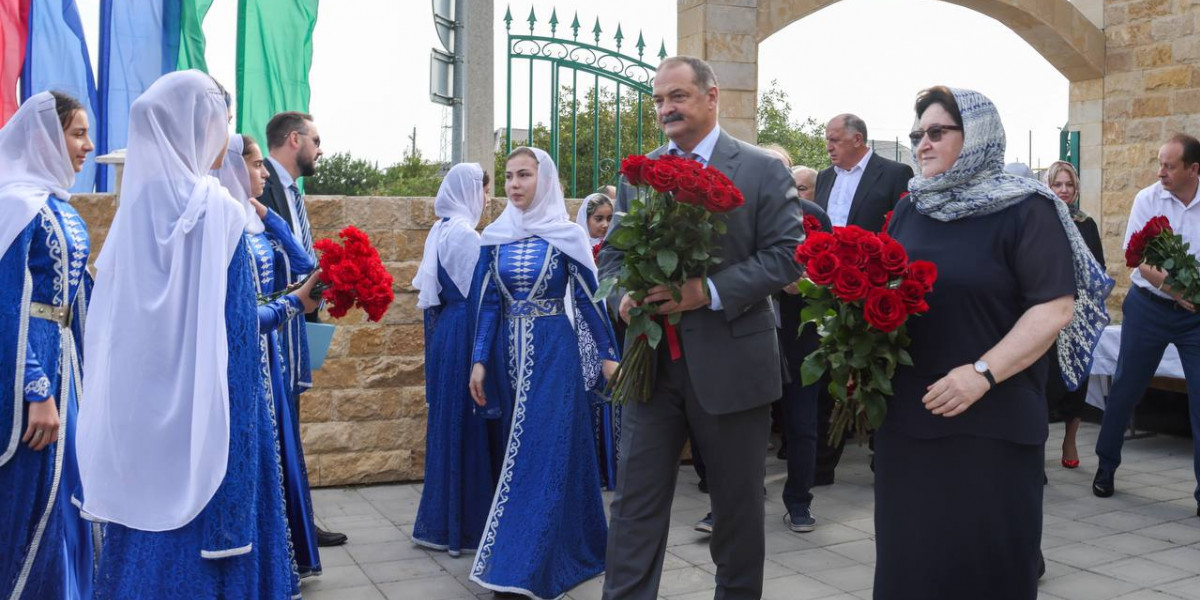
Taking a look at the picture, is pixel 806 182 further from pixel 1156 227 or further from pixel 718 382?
pixel 718 382

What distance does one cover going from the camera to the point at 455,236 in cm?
610

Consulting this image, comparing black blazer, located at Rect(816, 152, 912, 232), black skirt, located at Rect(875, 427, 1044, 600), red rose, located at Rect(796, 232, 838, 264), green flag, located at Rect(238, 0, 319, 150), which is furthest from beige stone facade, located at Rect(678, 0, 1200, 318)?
red rose, located at Rect(796, 232, 838, 264)

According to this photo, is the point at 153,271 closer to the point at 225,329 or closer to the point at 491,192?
the point at 225,329

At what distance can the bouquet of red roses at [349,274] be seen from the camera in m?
4.71

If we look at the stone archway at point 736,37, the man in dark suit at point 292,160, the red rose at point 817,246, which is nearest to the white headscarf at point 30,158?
the man in dark suit at point 292,160

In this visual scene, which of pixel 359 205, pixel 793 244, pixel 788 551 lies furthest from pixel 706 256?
pixel 359 205

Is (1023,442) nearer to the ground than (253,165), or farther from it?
nearer to the ground

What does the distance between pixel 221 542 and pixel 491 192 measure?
16.5 ft

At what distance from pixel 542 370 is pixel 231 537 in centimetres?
209

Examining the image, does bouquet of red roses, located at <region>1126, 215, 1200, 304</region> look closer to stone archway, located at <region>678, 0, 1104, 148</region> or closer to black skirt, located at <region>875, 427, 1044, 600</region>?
stone archway, located at <region>678, 0, 1104, 148</region>

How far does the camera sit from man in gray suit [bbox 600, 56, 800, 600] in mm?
3842

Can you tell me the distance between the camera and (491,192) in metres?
8.04

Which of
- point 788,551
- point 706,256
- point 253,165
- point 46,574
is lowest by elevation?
point 788,551

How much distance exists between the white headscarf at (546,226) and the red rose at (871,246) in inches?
88.2
